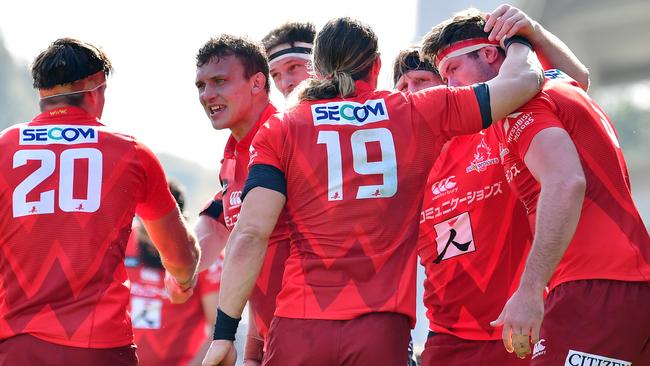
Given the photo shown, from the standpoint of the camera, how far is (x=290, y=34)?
730 centimetres

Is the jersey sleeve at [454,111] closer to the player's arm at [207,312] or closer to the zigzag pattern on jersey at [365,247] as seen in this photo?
the zigzag pattern on jersey at [365,247]

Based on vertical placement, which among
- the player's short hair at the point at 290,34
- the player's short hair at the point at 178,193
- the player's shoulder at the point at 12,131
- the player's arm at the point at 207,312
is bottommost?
the player's arm at the point at 207,312

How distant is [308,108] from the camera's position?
15.7 feet

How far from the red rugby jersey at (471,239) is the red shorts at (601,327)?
3.11ft

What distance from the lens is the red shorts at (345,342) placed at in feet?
Answer: 14.5

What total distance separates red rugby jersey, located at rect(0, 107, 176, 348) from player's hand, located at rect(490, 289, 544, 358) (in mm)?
1968

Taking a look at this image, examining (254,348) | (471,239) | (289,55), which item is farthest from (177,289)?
(289,55)

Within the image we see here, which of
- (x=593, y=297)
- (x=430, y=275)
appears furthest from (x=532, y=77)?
(x=430, y=275)

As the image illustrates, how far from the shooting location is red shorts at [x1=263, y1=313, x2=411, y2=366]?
14.5 feet

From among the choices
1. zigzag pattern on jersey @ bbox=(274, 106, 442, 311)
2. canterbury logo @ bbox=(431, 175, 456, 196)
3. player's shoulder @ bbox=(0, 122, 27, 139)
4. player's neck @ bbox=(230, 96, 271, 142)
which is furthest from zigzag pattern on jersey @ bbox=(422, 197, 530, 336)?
player's shoulder @ bbox=(0, 122, 27, 139)

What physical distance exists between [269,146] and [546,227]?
4.26ft

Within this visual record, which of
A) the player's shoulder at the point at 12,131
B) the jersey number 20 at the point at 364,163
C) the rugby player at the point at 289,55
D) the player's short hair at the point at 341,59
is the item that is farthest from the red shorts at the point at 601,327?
the rugby player at the point at 289,55

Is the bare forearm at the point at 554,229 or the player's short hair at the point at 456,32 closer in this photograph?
the bare forearm at the point at 554,229

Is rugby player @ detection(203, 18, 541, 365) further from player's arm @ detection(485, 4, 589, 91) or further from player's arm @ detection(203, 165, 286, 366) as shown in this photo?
player's arm @ detection(485, 4, 589, 91)
